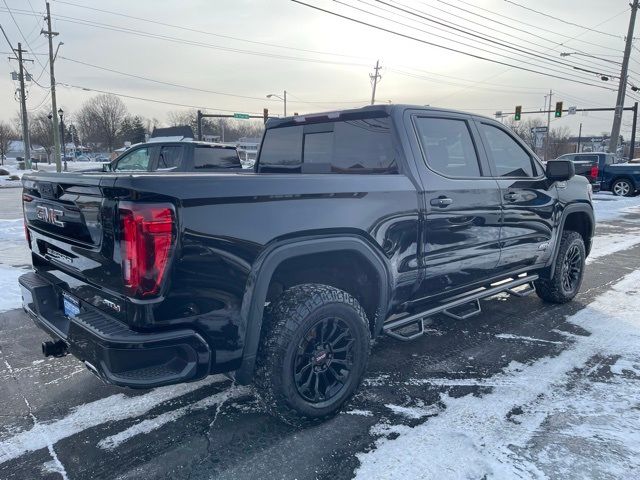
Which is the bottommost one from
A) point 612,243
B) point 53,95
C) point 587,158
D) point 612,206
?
point 612,243

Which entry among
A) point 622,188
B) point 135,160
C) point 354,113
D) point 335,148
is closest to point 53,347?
point 335,148

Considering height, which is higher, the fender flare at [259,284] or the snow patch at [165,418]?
the fender flare at [259,284]

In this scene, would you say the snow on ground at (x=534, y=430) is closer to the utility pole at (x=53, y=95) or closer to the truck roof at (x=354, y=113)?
the truck roof at (x=354, y=113)

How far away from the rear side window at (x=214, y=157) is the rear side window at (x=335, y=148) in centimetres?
596

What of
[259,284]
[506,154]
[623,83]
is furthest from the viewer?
[623,83]

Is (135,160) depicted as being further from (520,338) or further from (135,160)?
(520,338)

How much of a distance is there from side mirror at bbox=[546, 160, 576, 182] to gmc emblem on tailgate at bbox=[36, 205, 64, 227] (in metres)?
4.07

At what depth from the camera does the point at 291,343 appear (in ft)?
8.54

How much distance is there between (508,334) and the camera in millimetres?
4391

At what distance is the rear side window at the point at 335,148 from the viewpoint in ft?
11.1

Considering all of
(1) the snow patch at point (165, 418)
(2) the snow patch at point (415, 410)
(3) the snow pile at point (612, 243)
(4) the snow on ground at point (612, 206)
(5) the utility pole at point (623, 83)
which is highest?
(5) the utility pole at point (623, 83)

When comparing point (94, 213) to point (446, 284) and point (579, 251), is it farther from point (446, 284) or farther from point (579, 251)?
point (579, 251)

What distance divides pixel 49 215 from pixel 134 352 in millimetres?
1238

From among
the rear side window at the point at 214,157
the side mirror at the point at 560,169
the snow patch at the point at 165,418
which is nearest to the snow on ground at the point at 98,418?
the snow patch at the point at 165,418
